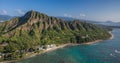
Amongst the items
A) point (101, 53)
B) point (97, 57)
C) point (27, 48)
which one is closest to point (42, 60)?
point (27, 48)

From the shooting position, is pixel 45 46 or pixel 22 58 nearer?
pixel 22 58

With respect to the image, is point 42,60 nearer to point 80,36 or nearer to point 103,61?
point 103,61

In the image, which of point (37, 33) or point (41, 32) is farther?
point (41, 32)

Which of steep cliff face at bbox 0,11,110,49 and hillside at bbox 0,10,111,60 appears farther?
steep cliff face at bbox 0,11,110,49

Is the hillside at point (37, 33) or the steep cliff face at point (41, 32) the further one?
the steep cliff face at point (41, 32)
